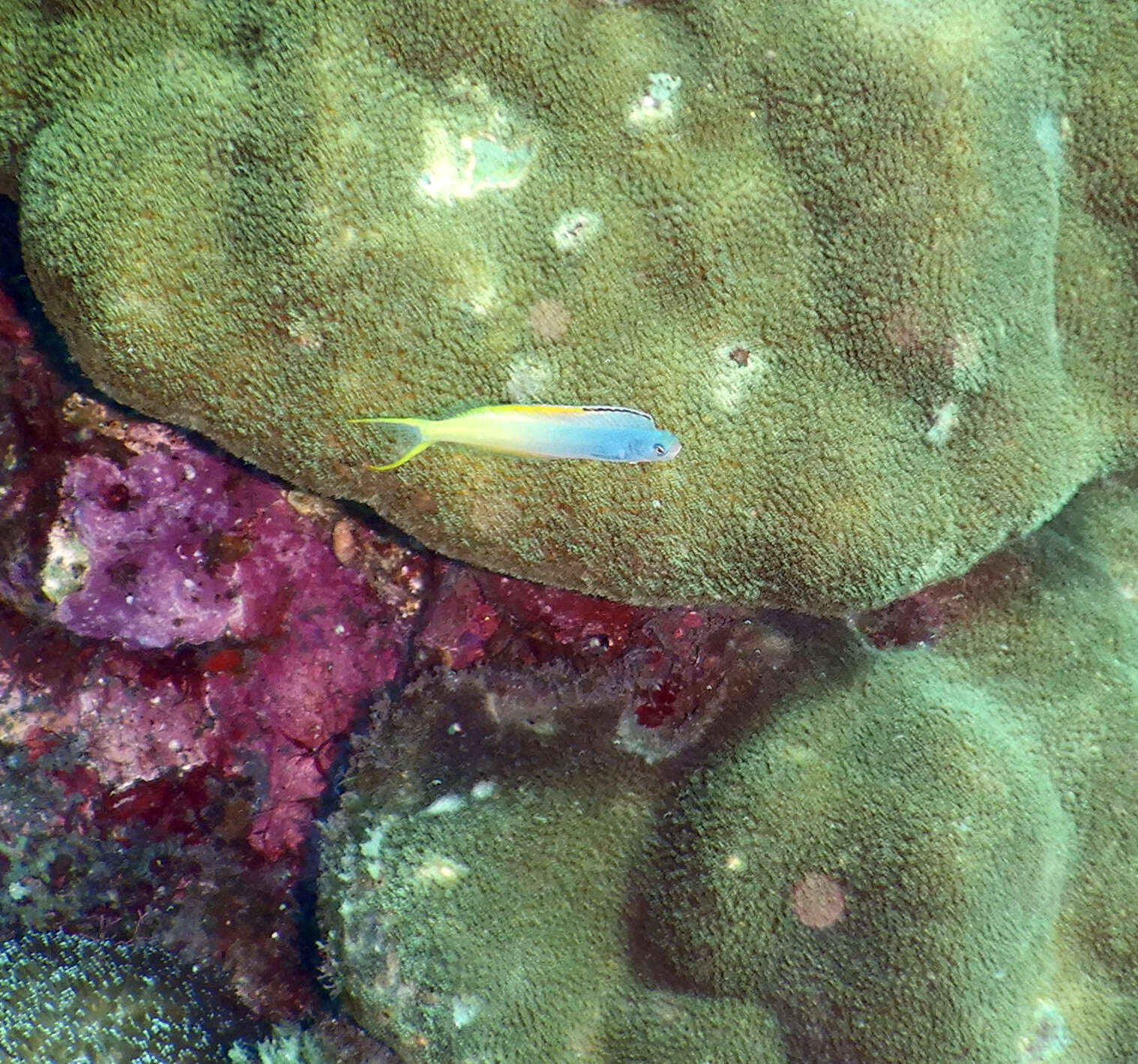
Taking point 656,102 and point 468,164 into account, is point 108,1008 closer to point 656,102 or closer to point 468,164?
point 468,164

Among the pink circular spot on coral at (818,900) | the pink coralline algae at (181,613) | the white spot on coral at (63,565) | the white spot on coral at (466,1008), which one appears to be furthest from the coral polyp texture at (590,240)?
the white spot on coral at (466,1008)

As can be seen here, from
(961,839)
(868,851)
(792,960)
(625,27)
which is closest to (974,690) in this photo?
(961,839)

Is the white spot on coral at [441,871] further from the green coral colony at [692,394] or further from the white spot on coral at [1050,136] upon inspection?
the white spot on coral at [1050,136]

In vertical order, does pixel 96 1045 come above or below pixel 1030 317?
below

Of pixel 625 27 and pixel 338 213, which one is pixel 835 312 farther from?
pixel 338 213

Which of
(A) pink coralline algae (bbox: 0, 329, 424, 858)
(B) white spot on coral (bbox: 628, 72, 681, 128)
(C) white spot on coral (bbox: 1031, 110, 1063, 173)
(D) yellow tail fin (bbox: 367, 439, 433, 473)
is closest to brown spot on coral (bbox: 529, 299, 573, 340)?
(D) yellow tail fin (bbox: 367, 439, 433, 473)

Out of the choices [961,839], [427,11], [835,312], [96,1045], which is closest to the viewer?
[427,11]

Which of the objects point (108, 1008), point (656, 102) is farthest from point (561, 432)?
point (108, 1008)
